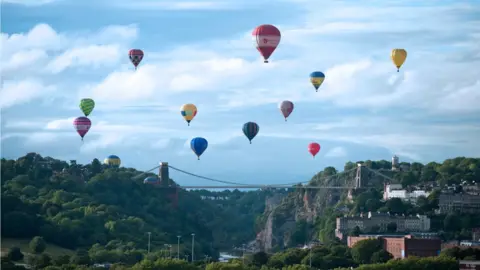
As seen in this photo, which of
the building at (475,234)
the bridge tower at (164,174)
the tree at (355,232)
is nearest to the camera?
the building at (475,234)

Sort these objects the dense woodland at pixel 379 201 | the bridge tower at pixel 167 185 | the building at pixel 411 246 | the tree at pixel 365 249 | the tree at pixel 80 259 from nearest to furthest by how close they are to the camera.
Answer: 1. the tree at pixel 80 259
2. the tree at pixel 365 249
3. the building at pixel 411 246
4. the dense woodland at pixel 379 201
5. the bridge tower at pixel 167 185

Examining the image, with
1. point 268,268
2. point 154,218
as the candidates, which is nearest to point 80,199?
point 154,218

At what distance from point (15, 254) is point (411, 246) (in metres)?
22.0

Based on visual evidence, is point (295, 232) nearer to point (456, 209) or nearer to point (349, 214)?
point (349, 214)

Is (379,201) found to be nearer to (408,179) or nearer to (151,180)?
(408,179)

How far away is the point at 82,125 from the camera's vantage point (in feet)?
287

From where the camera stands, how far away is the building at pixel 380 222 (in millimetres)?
98125

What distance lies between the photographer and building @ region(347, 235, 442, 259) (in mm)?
82312

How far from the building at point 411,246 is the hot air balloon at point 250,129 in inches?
364

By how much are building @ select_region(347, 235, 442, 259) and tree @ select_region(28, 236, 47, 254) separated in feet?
60.4

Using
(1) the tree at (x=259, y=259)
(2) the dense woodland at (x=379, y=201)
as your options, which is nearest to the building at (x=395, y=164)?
(2) the dense woodland at (x=379, y=201)

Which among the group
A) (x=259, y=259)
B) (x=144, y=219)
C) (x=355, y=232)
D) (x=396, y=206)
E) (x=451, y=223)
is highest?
(x=396, y=206)

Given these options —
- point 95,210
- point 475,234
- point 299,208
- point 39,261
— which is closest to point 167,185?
point 299,208

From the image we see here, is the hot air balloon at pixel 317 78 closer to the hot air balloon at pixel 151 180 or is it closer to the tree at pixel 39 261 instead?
the tree at pixel 39 261
